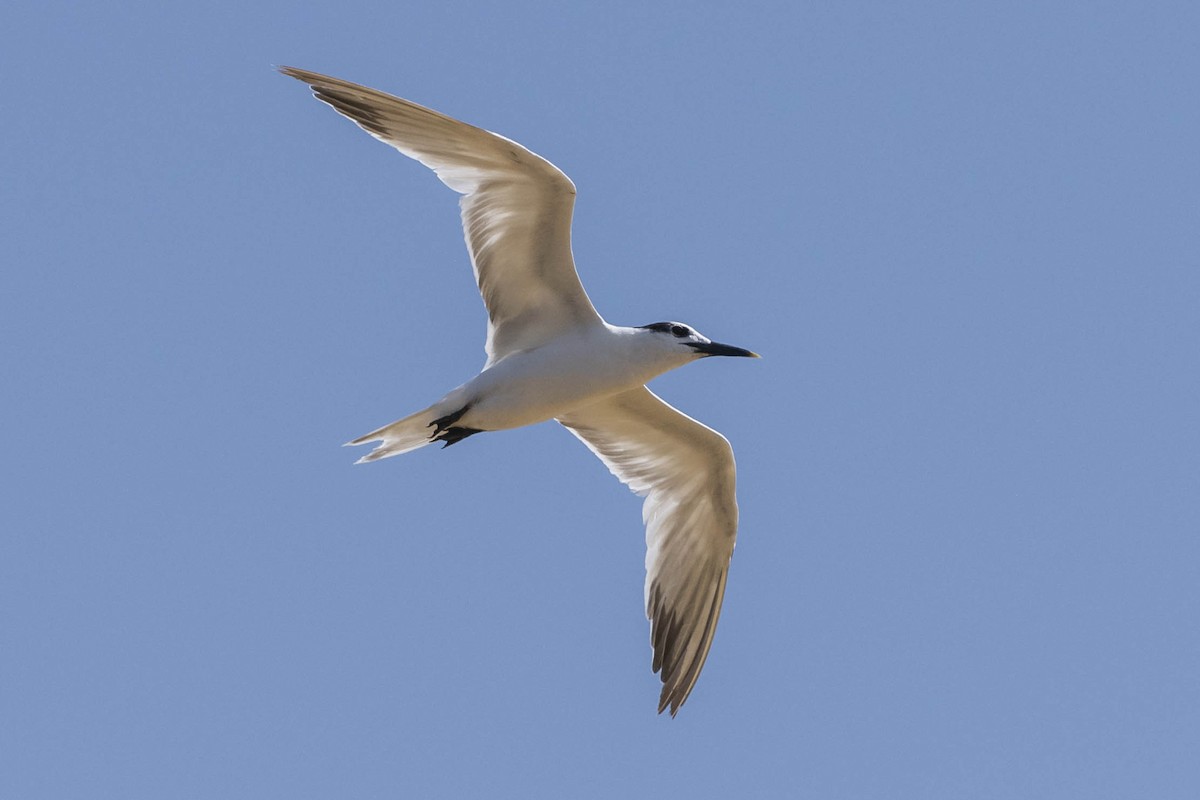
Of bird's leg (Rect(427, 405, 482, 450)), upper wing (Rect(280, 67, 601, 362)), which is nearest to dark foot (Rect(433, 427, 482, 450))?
bird's leg (Rect(427, 405, 482, 450))

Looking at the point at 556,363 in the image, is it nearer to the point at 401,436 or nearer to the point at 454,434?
the point at 454,434

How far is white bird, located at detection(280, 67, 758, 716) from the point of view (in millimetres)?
12508

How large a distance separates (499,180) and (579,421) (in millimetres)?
2624

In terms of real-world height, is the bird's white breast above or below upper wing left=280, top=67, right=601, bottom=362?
below

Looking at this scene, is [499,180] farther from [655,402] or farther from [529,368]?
[655,402]

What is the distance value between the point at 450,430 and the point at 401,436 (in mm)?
409

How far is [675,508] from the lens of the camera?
14.6 metres

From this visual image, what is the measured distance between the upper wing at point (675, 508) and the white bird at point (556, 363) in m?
0.01

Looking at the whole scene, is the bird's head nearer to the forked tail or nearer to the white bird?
the white bird

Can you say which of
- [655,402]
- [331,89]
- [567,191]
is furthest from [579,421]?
[331,89]

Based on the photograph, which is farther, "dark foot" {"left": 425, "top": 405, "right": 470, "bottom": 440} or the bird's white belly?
"dark foot" {"left": 425, "top": 405, "right": 470, "bottom": 440}

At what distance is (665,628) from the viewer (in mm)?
14305

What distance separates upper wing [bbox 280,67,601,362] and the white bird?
0.01 metres

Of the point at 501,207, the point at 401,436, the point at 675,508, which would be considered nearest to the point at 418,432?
the point at 401,436
